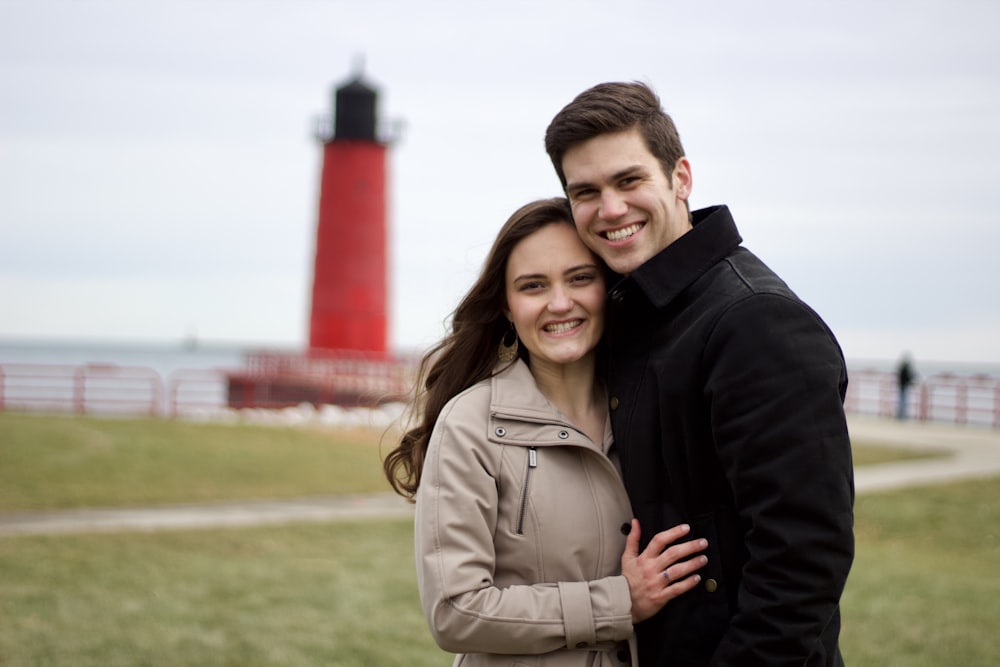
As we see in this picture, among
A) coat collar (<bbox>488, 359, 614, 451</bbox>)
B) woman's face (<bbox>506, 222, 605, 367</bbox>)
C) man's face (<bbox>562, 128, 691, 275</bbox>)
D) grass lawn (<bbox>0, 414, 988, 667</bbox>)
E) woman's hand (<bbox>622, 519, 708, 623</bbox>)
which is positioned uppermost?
man's face (<bbox>562, 128, 691, 275</bbox>)

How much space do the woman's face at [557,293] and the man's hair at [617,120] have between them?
253mm

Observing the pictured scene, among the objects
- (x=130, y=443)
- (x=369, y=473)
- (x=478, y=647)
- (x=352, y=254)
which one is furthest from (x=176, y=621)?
(x=352, y=254)

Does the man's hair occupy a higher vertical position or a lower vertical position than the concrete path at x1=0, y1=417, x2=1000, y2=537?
higher

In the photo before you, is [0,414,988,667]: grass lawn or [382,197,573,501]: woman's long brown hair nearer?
[382,197,573,501]: woman's long brown hair

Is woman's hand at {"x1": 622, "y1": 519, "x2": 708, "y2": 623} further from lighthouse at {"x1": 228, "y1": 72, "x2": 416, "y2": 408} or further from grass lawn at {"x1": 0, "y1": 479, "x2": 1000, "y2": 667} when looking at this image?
lighthouse at {"x1": 228, "y1": 72, "x2": 416, "y2": 408}

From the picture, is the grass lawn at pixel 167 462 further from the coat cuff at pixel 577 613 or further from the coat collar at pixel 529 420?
the coat cuff at pixel 577 613

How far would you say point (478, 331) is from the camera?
306 cm

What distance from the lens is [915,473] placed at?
1373 cm

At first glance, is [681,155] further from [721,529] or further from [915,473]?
[915,473]

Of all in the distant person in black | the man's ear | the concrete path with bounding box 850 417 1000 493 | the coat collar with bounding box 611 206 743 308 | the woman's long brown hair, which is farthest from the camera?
the distant person in black

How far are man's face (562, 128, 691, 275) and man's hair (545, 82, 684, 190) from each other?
0.07 ft

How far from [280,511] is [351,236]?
1800 cm

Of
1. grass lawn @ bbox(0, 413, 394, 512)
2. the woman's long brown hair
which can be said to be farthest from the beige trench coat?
grass lawn @ bbox(0, 413, 394, 512)

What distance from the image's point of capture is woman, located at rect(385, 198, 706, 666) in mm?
Answer: 2631
